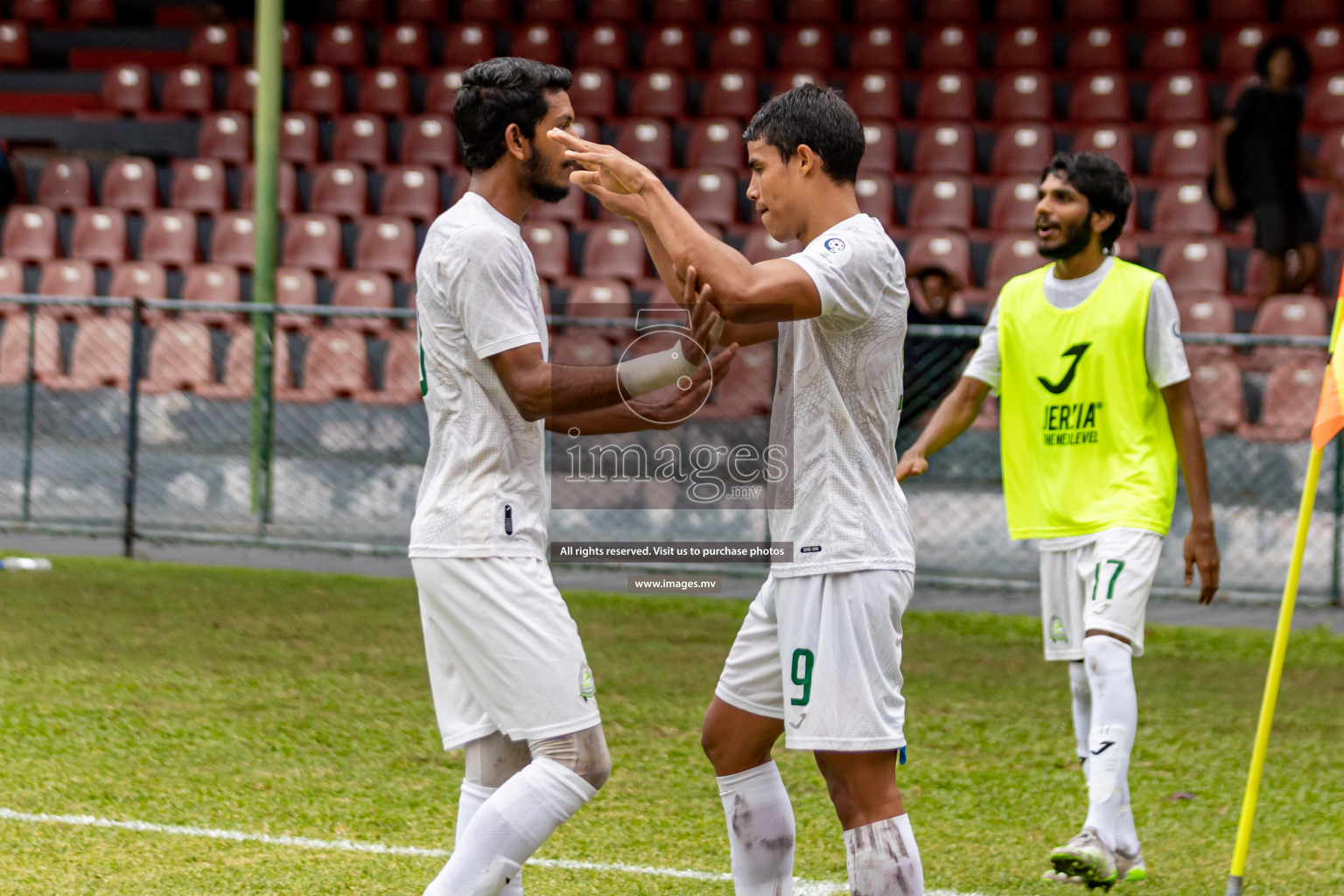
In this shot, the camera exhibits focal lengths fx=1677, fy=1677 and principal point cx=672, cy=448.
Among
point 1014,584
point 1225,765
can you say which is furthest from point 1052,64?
point 1225,765

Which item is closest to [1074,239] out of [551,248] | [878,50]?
[551,248]

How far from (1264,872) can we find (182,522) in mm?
7585

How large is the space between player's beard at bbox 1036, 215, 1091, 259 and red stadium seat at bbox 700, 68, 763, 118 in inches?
394

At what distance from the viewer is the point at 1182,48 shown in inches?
558

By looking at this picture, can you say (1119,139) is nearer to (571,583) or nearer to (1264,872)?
(571,583)

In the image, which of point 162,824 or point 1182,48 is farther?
point 1182,48

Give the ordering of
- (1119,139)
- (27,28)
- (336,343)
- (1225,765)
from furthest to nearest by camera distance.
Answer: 1. (27,28)
2. (1119,139)
3. (336,343)
4. (1225,765)

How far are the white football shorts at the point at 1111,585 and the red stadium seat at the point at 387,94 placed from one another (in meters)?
11.9

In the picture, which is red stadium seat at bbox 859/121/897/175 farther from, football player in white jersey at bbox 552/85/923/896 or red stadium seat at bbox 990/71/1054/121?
football player in white jersey at bbox 552/85/923/896

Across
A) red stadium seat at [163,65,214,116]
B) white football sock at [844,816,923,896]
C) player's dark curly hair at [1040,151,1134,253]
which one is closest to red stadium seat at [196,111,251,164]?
red stadium seat at [163,65,214,116]

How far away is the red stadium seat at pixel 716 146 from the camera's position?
14.1 metres

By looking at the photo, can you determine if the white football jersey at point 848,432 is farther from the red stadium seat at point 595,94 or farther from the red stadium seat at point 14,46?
the red stadium seat at point 14,46

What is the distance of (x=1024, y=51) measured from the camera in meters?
14.6

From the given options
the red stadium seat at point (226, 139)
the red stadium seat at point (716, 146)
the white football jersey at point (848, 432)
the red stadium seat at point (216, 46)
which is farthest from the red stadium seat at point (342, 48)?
the white football jersey at point (848, 432)
